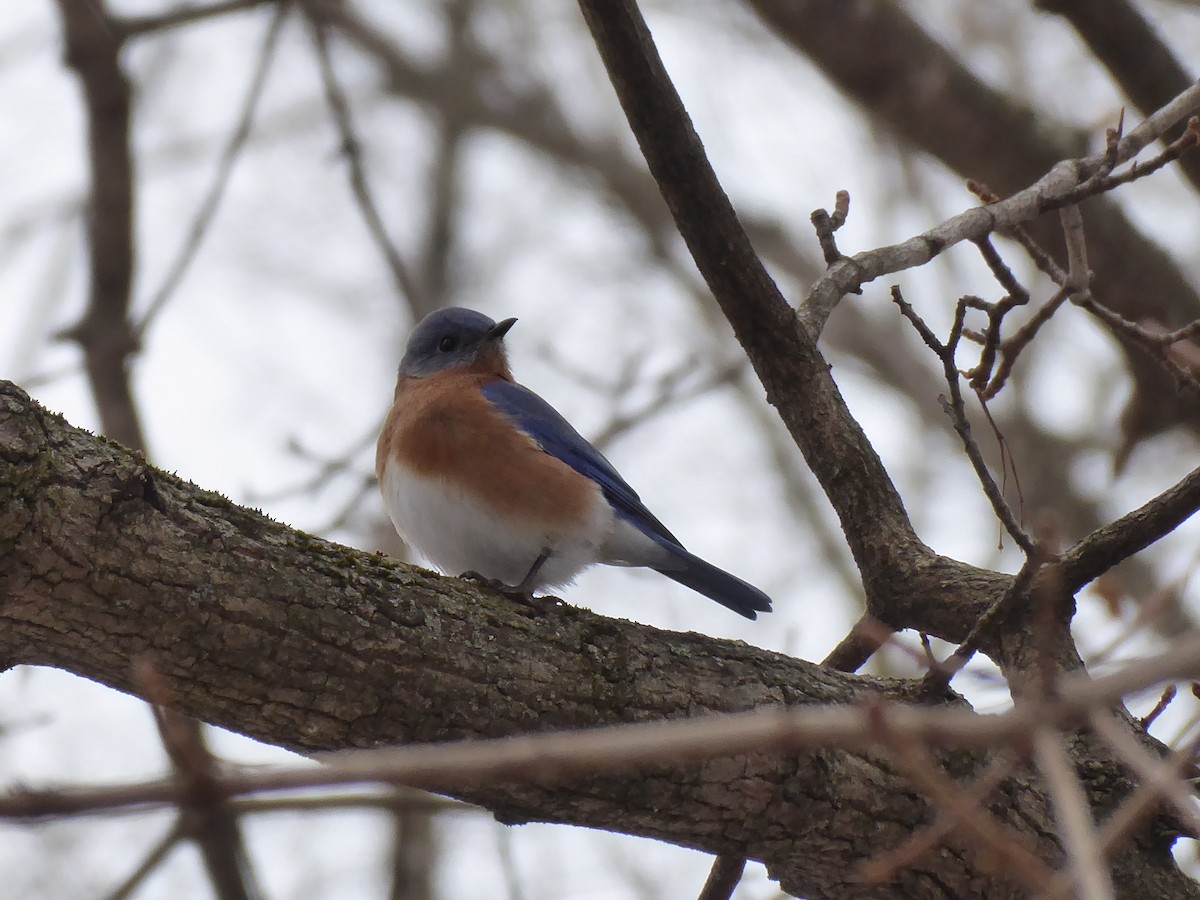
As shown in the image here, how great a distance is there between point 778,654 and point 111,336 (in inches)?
133

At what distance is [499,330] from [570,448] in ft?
3.46

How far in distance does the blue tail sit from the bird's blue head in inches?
64.5

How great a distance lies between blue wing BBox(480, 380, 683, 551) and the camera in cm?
546

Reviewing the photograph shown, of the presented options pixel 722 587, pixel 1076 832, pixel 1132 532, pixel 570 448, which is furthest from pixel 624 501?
pixel 1076 832

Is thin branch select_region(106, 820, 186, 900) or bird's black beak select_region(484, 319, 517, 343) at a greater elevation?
bird's black beak select_region(484, 319, 517, 343)

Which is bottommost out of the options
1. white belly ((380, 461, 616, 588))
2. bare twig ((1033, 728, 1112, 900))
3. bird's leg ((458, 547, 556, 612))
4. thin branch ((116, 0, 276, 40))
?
bare twig ((1033, 728, 1112, 900))

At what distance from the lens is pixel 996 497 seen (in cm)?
317

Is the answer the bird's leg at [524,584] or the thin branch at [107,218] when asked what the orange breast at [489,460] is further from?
the thin branch at [107,218]

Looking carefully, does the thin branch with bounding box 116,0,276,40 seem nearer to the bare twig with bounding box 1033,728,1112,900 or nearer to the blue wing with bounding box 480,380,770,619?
the blue wing with bounding box 480,380,770,619

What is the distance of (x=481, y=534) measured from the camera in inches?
199

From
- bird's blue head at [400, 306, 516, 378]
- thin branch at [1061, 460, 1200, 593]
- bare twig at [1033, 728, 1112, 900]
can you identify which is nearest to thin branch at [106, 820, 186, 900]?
bird's blue head at [400, 306, 516, 378]

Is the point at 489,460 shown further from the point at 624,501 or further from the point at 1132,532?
the point at 1132,532

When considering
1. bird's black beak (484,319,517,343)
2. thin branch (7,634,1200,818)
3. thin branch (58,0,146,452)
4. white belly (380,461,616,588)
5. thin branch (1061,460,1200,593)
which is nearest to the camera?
thin branch (7,634,1200,818)

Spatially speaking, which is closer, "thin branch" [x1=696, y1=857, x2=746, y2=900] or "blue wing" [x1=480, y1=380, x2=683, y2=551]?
"thin branch" [x1=696, y1=857, x2=746, y2=900]
